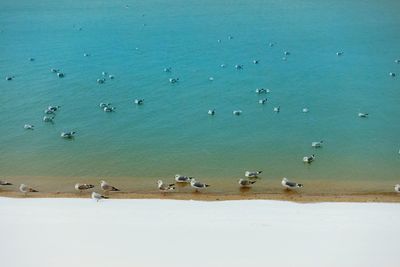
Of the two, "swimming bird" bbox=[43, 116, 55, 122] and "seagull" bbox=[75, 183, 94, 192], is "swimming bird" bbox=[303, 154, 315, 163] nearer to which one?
"seagull" bbox=[75, 183, 94, 192]

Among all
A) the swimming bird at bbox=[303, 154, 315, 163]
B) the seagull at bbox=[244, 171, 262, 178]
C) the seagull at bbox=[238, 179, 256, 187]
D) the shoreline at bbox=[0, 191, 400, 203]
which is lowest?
the shoreline at bbox=[0, 191, 400, 203]

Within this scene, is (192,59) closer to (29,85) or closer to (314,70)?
(314,70)

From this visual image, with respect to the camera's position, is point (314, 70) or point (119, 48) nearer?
point (314, 70)

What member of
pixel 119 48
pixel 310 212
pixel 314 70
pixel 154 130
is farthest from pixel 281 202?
pixel 119 48

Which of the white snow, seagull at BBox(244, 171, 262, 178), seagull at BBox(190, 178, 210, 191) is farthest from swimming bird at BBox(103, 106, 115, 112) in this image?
seagull at BBox(244, 171, 262, 178)

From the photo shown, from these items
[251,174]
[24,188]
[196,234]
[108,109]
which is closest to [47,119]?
[108,109]
